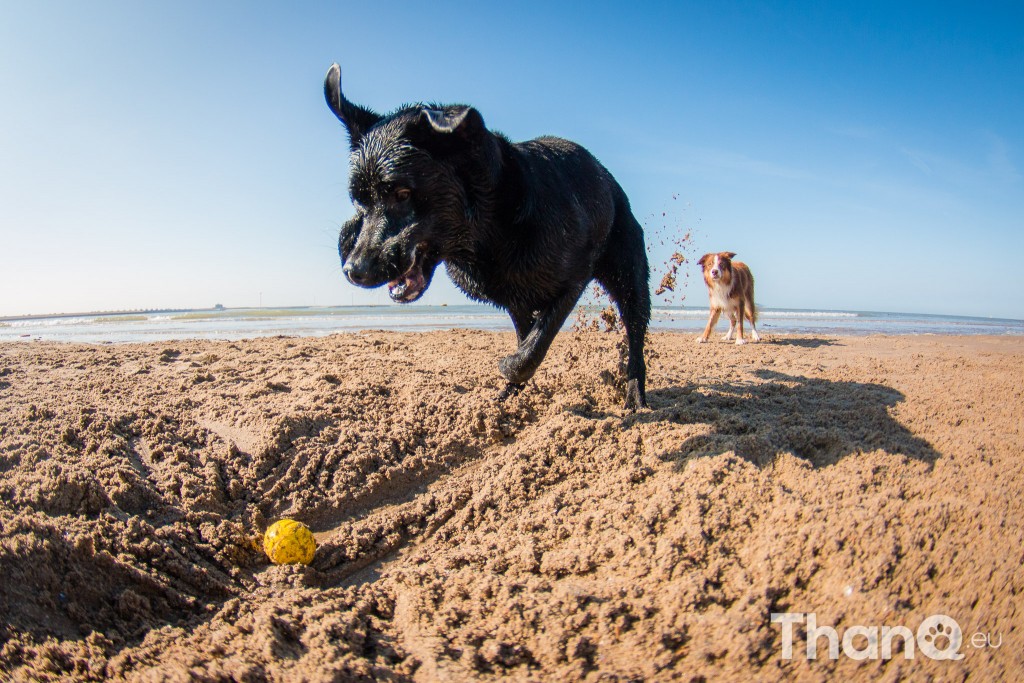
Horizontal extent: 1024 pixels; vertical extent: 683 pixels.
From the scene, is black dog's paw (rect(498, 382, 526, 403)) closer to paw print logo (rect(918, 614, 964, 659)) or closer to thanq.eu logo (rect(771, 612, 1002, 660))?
thanq.eu logo (rect(771, 612, 1002, 660))

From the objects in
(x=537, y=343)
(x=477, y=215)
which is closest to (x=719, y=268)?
(x=537, y=343)

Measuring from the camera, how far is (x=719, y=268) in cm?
905

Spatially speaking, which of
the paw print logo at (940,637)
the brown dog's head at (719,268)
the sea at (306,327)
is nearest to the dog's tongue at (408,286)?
the paw print logo at (940,637)

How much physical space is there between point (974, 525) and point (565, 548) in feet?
4.29

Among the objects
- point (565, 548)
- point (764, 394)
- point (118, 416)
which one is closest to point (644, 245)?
point (764, 394)

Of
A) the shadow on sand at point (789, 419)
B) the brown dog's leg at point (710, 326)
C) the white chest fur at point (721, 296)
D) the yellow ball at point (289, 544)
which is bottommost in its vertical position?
the yellow ball at point (289, 544)

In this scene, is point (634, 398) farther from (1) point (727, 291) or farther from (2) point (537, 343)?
(1) point (727, 291)

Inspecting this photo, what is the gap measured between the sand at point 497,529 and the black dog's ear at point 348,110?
1650 mm

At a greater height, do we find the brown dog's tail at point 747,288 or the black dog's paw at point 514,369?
the brown dog's tail at point 747,288

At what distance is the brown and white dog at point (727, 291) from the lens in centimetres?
903

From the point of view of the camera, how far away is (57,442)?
2.68 metres

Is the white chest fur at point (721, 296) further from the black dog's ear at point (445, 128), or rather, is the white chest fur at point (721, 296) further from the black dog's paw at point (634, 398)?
the black dog's ear at point (445, 128)

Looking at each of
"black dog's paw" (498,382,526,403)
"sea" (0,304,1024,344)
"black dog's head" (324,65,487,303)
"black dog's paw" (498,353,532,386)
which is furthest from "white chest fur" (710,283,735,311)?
"black dog's head" (324,65,487,303)

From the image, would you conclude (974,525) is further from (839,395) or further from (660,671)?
(839,395)
